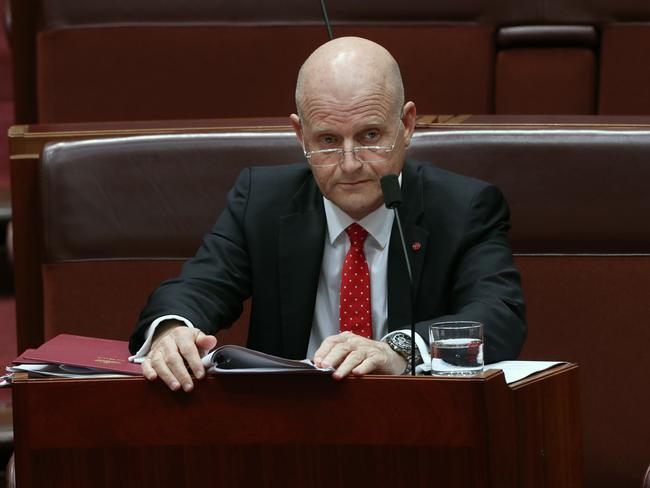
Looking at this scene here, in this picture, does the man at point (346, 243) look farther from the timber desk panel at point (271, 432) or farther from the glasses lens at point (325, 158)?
the timber desk panel at point (271, 432)

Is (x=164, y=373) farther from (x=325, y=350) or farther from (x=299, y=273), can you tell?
(x=299, y=273)

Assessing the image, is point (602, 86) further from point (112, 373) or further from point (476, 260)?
point (112, 373)

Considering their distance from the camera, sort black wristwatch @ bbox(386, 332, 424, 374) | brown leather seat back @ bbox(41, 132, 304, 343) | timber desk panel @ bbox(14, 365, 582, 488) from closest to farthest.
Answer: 1. timber desk panel @ bbox(14, 365, 582, 488)
2. black wristwatch @ bbox(386, 332, 424, 374)
3. brown leather seat back @ bbox(41, 132, 304, 343)

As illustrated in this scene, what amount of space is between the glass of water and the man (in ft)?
0.30

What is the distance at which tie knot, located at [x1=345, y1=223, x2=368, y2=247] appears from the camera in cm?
86

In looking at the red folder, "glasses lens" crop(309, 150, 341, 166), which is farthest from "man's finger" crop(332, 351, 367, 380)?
"glasses lens" crop(309, 150, 341, 166)

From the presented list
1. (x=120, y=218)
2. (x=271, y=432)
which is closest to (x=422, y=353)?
(x=271, y=432)

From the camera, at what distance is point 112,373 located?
0.65 meters

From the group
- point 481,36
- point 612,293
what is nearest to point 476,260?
point 612,293

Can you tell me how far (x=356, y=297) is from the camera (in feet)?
2.77

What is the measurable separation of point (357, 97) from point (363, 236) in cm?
11

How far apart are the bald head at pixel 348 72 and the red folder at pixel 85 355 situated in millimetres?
215

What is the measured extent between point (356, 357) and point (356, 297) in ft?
0.72

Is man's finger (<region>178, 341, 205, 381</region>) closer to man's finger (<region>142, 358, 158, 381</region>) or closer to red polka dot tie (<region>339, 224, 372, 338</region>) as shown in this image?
man's finger (<region>142, 358, 158, 381</region>)
